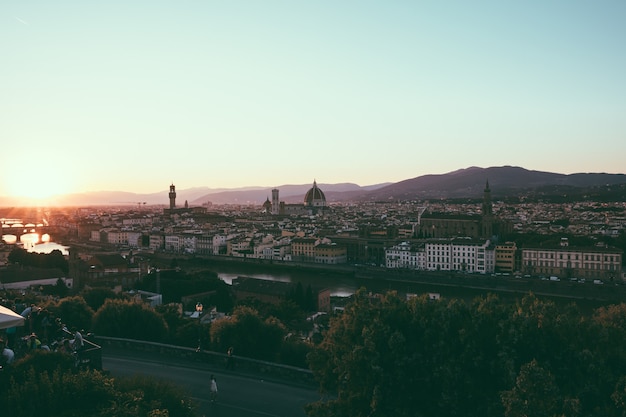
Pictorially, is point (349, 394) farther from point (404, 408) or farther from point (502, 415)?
point (502, 415)

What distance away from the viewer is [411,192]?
152m

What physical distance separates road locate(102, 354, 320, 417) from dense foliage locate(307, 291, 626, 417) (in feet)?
2.87

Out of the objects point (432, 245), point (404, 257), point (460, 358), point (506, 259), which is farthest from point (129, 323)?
point (404, 257)

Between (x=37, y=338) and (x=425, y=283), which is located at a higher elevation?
(x=37, y=338)

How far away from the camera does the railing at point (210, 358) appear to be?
686cm

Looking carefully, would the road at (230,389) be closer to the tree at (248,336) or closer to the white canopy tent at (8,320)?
the tree at (248,336)

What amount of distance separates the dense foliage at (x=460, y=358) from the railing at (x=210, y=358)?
4.84 ft

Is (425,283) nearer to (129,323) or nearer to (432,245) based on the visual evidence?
(432,245)

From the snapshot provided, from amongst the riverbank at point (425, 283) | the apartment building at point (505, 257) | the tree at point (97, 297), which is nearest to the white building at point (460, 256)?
the apartment building at point (505, 257)

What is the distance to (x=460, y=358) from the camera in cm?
492

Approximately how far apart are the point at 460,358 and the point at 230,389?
270cm

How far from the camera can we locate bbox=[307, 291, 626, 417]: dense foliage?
15.4ft

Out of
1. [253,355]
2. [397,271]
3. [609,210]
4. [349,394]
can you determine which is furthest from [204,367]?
[609,210]

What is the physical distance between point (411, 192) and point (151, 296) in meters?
138
